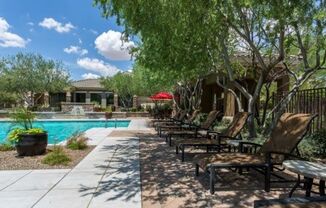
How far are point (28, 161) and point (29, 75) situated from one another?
1384 inches

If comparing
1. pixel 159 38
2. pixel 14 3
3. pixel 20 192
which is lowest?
pixel 20 192

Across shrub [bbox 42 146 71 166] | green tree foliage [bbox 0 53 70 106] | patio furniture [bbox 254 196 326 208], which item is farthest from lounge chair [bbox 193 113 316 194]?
green tree foliage [bbox 0 53 70 106]

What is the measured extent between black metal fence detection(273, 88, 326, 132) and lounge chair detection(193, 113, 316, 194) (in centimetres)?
373

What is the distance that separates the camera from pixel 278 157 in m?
6.18

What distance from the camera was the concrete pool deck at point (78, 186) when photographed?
532cm

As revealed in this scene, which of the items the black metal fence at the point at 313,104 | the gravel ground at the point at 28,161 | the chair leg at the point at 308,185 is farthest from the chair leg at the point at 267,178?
the black metal fence at the point at 313,104

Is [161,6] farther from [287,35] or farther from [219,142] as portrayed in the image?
[287,35]

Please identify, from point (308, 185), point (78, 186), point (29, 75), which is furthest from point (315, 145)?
point (29, 75)

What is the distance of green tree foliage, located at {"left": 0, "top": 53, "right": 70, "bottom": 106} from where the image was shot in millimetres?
40844

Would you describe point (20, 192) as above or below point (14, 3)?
below

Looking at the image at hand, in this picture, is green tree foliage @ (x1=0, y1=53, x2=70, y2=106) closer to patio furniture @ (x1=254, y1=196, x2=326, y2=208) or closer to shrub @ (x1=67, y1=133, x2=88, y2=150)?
shrub @ (x1=67, y1=133, x2=88, y2=150)

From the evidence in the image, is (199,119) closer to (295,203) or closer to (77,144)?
(77,144)

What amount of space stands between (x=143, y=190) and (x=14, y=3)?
16.1 metres

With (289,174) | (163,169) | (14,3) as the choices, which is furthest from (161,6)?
(14,3)
